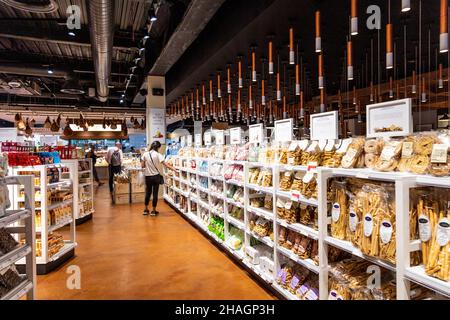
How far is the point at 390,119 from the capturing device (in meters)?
2.06

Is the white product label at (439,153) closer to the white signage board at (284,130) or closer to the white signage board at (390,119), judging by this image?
the white signage board at (390,119)

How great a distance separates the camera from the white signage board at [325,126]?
2.52 m

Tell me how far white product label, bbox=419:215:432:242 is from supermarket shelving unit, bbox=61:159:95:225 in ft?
18.4

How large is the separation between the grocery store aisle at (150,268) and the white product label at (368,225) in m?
1.56

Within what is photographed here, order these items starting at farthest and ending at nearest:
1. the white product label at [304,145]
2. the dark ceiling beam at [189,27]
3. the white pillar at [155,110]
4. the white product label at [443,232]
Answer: the white pillar at [155,110], the dark ceiling beam at [189,27], the white product label at [304,145], the white product label at [443,232]

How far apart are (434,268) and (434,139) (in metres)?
0.70

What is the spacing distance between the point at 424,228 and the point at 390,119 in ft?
2.42

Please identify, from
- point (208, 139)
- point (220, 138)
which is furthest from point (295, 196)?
point (208, 139)

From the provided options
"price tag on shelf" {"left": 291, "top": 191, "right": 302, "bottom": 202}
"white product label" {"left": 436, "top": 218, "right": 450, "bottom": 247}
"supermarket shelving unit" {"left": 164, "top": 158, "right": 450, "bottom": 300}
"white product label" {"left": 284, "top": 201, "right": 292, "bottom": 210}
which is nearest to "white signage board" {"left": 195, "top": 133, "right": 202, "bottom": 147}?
"supermarket shelving unit" {"left": 164, "top": 158, "right": 450, "bottom": 300}

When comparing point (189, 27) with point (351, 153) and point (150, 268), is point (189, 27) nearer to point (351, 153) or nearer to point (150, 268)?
point (150, 268)

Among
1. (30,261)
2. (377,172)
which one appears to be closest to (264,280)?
(377,172)

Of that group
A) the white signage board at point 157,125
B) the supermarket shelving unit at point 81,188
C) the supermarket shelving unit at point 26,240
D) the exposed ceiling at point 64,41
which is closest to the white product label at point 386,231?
the supermarket shelving unit at point 26,240

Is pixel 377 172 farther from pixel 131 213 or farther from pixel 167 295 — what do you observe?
pixel 131 213

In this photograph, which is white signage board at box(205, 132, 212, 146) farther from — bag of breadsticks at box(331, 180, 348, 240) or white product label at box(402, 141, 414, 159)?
white product label at box(402, 141, 414, 159)
